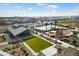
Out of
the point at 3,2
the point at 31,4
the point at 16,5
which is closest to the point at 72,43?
the point at 31,4

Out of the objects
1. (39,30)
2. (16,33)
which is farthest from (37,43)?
(16,33)

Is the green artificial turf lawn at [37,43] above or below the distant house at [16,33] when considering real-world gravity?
below

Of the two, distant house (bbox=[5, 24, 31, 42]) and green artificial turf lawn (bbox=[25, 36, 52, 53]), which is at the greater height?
distant house (bbox=[5, 24, 31, 42])

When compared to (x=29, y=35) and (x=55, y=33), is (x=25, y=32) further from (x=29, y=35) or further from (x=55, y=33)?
(x=55, y=33)

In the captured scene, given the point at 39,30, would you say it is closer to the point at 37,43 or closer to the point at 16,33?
the point at 37,43
